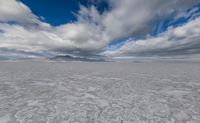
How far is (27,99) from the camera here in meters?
3.93

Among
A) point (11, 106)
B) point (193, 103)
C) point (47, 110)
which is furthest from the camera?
point (193, 103)

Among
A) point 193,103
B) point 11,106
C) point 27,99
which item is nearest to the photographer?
point 11,106

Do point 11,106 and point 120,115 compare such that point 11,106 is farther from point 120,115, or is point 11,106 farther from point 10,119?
point 120,115

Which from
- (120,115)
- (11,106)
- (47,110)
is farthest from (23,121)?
(120,115)

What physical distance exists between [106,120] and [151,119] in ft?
3.84

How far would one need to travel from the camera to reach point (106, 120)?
2.67m

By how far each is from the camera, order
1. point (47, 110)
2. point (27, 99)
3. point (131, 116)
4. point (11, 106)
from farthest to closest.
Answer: point (27, 99)
point (11, 106)
point (47, 110)
point (131, 116)

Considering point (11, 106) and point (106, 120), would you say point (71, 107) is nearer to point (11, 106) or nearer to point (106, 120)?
point (106, 120)

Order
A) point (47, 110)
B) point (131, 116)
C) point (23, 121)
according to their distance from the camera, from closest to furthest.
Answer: point (23, 121), point (131, 116), point (47, 110)

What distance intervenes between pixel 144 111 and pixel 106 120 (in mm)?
1247

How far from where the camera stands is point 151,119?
272 centimetres

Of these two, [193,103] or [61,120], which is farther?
[193,103]

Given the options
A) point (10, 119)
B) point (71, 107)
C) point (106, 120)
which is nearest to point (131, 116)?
point (106, 120)

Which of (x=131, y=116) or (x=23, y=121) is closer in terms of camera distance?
(x=23, y=121)
